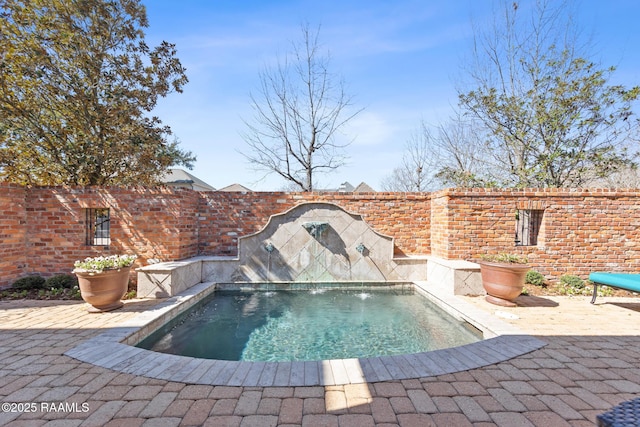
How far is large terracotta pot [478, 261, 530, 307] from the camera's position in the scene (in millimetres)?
4582

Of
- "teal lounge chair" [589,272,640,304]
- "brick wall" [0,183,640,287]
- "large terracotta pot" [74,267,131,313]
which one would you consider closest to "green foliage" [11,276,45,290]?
"brick wall" [0,183,640,287]

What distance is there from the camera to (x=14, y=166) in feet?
19.7

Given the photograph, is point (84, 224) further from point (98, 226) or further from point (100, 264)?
point (100, 264)

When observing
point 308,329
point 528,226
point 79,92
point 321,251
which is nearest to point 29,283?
point 79,92

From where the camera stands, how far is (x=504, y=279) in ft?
15.2

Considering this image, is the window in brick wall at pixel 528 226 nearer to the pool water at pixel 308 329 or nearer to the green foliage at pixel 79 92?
the pool water at pixel 308 329

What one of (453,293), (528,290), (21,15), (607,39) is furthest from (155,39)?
(607,39)

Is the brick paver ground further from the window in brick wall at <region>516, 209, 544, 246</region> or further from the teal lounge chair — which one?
the window in brick wall at <region>516, 209, 544, 246</region>

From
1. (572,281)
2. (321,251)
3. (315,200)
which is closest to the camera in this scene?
(572,281)

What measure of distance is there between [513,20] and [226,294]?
12.8 meters

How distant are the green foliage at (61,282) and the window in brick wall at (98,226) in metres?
0.79

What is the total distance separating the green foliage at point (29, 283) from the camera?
5.26 meters

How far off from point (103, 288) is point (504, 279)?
6.51 meters

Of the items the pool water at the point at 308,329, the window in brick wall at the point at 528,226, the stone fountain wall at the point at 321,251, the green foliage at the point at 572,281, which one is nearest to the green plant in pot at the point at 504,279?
the pool water at the point at 308,329
